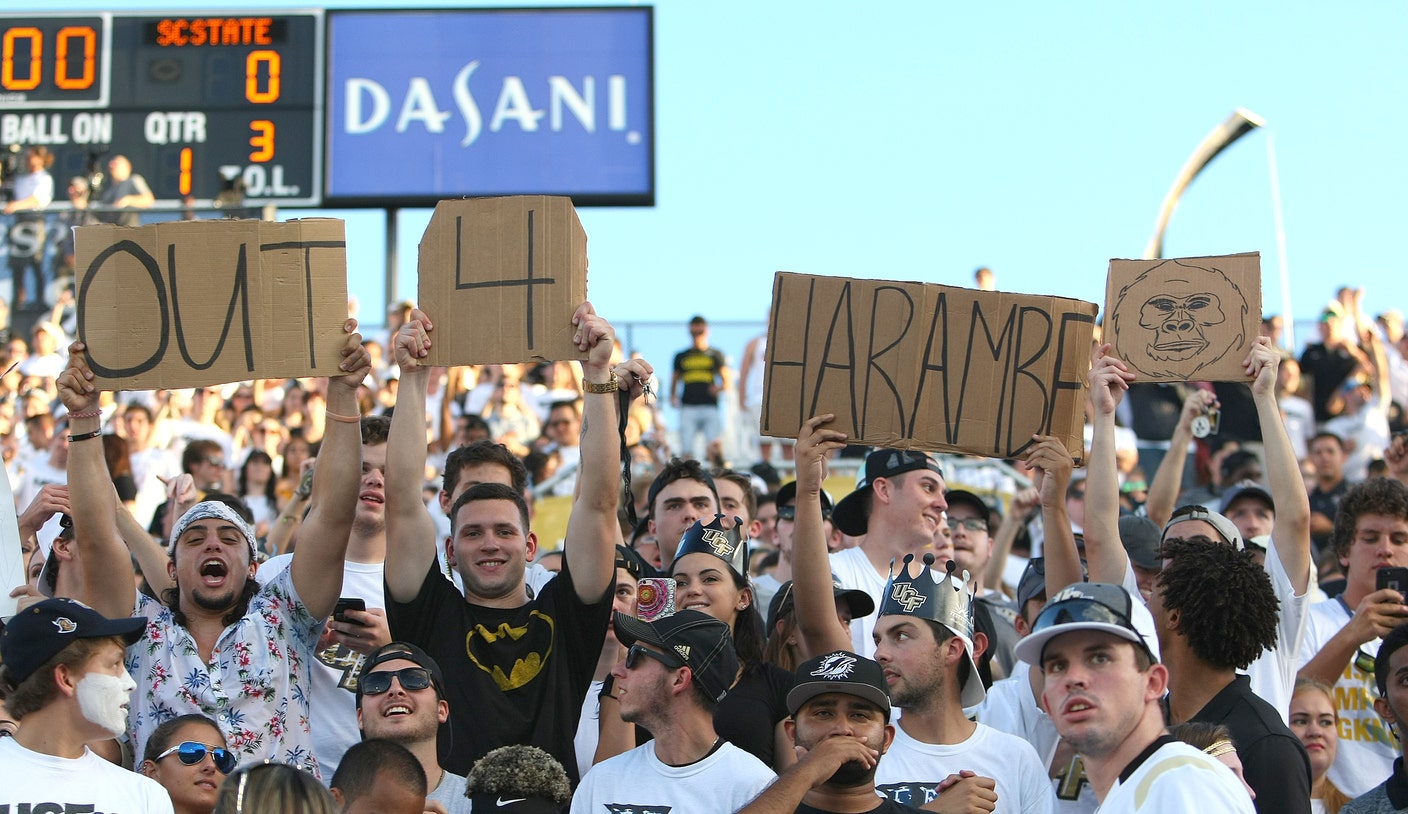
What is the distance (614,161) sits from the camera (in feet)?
60.5

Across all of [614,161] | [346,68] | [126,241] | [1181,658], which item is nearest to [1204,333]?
[1181,658]

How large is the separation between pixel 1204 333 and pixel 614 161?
1312 cm

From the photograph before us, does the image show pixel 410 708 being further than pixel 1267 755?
Yes

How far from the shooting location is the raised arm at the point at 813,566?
5340 mm

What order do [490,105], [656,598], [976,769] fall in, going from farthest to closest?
[490,105] → [656,598] → [976,769]

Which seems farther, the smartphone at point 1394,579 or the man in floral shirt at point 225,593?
the smartphone at point 1394,579

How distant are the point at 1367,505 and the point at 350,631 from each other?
12.3ft

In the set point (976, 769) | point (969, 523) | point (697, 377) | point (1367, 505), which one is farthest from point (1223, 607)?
point (697, 377)

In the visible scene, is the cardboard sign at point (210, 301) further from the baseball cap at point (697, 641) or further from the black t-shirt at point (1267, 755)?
the black t-shirt at point (1267, 755)

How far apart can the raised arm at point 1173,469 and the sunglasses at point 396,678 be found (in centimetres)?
359

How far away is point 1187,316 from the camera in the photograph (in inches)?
232

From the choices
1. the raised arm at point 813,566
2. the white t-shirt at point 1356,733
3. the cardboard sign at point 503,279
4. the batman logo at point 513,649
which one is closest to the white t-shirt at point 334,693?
the batman logo at point 513,649

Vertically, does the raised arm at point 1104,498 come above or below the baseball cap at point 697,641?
above

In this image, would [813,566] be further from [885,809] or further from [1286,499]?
[1286,499]
